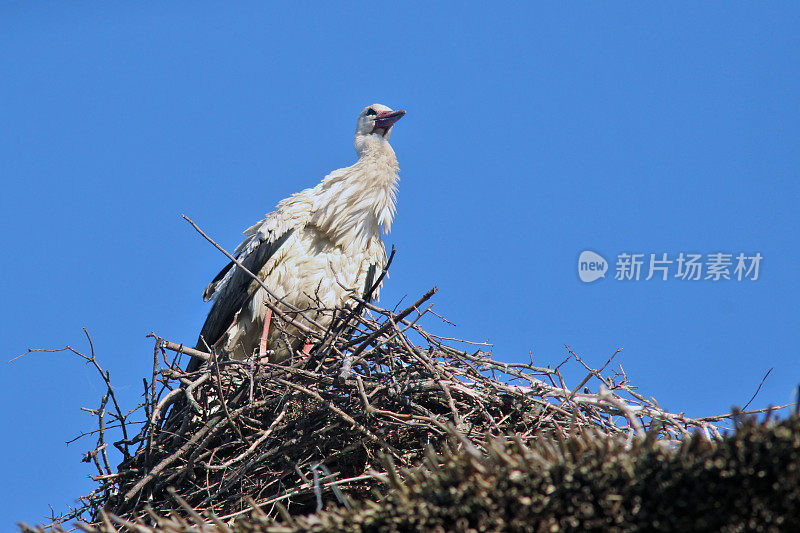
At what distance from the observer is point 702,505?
2332 millimetres

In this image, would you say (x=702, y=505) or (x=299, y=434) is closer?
(x=702, y=505)

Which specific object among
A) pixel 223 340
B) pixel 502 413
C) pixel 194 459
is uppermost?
pixel 223 340

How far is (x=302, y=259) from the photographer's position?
5961 mm

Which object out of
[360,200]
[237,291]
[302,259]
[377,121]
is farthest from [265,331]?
[377,121]

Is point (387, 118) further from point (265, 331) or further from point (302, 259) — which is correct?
point (265, 331)

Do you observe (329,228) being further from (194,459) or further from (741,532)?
(741,532)

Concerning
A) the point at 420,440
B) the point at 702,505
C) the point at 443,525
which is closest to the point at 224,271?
the point at 420,440

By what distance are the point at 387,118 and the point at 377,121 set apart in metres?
0.10

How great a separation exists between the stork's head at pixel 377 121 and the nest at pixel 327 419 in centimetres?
286

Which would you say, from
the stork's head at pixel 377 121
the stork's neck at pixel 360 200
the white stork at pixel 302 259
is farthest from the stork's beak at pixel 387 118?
the white stork at pixel 302 259

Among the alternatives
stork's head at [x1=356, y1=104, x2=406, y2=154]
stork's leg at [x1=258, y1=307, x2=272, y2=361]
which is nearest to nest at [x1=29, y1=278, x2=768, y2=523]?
stork's leg at [x1=258, y1=307, x2=272, y2=361]

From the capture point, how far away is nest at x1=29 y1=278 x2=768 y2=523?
14.0ft

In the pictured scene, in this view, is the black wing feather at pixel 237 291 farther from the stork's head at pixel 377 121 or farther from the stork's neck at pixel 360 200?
the stork's head at pixel 377 121

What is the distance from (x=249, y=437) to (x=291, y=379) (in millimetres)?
384
